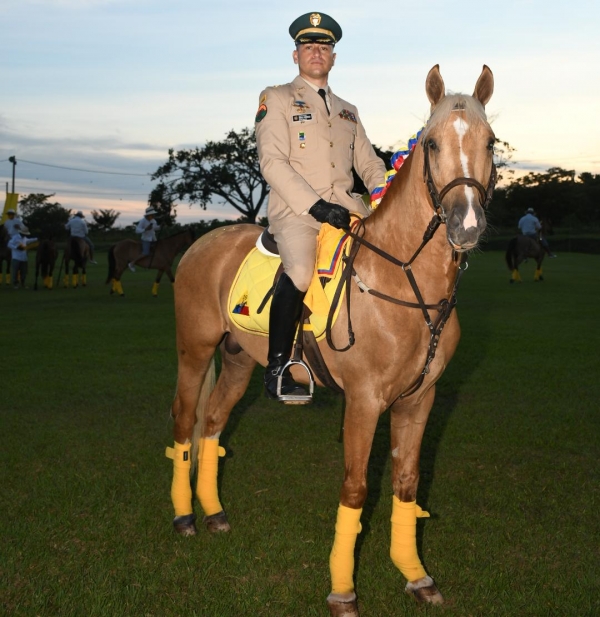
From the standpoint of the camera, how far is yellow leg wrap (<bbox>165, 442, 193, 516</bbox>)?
209 inches

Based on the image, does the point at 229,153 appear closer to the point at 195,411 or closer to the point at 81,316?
the point at 81,316

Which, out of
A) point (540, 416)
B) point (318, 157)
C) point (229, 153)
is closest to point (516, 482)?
point (540, 416)

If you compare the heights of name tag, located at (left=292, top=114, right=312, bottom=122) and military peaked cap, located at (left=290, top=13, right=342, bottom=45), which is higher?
military peaked cap, located at (left=290, top=13, right=342, bottom=45)

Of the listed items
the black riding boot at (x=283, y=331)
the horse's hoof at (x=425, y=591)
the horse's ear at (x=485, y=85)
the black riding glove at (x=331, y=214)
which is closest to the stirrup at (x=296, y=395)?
the black riding boot at (x=283, y=331)

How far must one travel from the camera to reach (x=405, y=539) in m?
4.43

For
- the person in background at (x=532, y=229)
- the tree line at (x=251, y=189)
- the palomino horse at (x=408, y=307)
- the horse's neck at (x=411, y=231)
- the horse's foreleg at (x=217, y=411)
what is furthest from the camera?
the tree line at (x=251, y=189)

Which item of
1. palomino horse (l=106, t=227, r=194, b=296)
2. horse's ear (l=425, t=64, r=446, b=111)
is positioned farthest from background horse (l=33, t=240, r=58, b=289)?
horse's ear (l=425, t=64, r=446, b=111)

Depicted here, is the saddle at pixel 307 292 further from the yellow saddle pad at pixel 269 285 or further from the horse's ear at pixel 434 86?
the horse's ear at pixel 434 86

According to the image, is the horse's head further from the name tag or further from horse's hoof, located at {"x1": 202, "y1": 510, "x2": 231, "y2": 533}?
horse's hoof, located at {"x1": 202, "y1": 510, "x2": 231, "y2": 533}

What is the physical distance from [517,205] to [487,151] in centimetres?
8162

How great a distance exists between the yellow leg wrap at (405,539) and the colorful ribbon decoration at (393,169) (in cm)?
181

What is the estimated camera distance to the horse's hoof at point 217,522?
17.3ft

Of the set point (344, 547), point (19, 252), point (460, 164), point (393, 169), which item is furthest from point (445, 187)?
point (19, 252)

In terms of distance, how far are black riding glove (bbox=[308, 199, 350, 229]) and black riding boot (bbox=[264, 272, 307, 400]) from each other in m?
0.48
